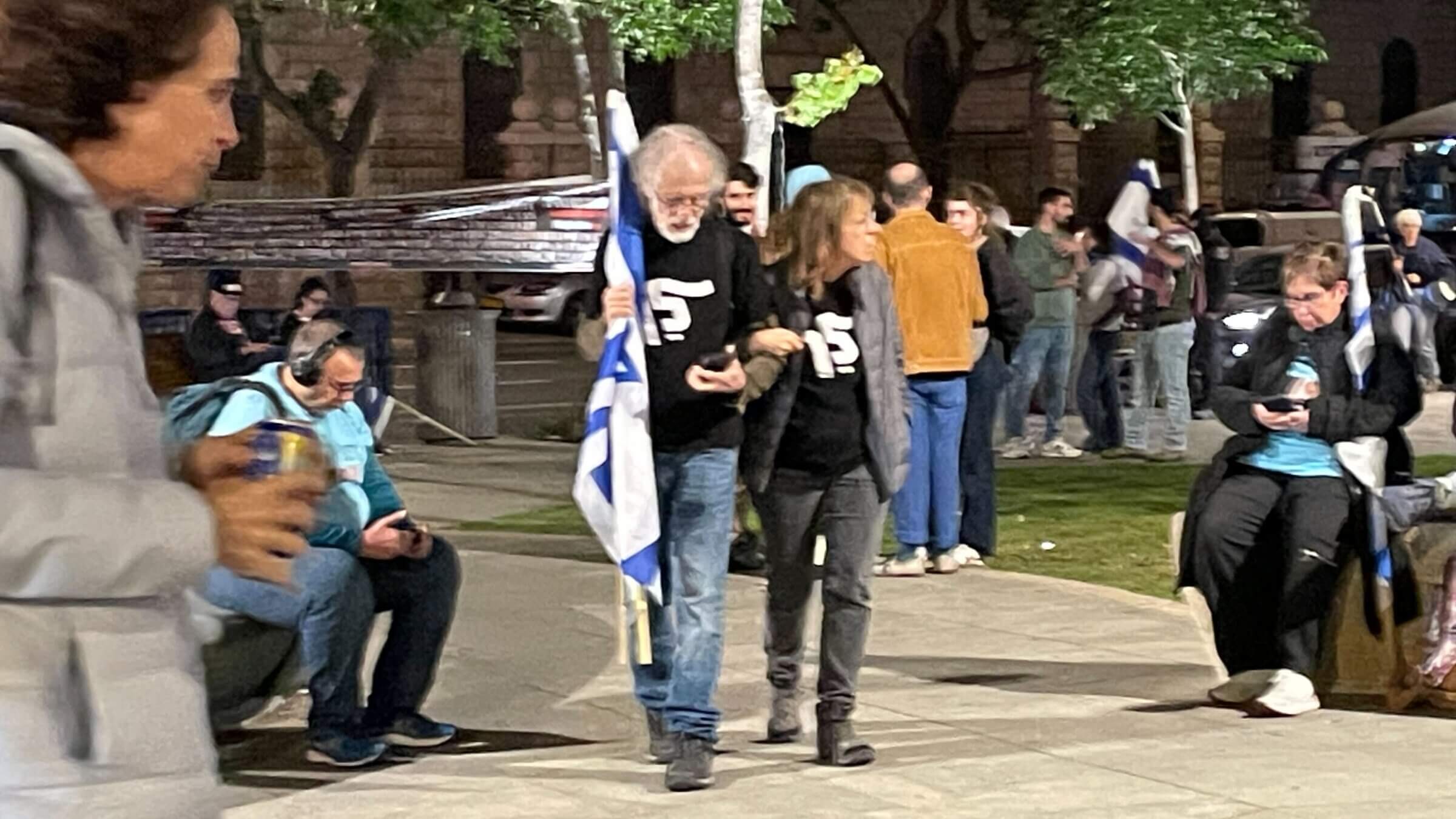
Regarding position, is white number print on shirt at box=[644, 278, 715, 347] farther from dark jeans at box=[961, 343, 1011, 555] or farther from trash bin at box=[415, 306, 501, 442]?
trash bin at box=[415, 306, 501, 442]

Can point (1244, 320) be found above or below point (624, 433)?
below

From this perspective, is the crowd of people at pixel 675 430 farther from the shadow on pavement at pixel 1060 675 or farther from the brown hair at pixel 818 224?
the shadow on pavement at pixel 1060 675

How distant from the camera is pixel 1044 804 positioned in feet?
22.7

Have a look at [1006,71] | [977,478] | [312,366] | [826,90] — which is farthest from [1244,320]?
[1006,71]

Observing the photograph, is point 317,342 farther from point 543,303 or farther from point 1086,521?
point 543,303

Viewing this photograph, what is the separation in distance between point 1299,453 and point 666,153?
261 cm

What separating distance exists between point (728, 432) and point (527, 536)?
5.98 m

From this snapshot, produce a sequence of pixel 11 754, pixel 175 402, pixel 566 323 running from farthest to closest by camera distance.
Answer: pixel 566 323
pixel 175 402
pixel 11 754

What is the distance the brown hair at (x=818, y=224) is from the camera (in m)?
7.56

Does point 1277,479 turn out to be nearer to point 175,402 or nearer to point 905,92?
point 175,402

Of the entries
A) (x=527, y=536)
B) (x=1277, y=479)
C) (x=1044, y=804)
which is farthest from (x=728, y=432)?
(x=527, y=536)

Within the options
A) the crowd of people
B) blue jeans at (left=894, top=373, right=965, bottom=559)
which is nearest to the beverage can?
the crowd of people

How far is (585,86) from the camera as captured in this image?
2366 cm

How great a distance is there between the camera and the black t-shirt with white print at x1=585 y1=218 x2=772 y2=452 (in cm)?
720
